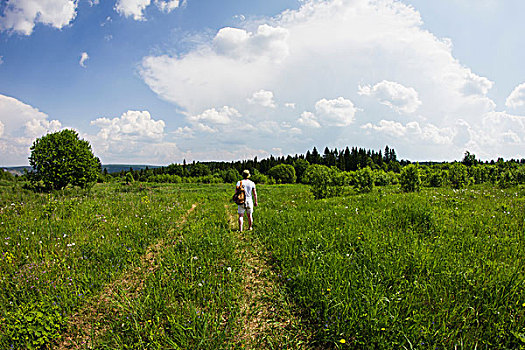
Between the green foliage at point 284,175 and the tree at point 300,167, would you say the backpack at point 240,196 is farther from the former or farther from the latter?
the tree at point 300,167

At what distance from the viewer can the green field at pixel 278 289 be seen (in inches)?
115

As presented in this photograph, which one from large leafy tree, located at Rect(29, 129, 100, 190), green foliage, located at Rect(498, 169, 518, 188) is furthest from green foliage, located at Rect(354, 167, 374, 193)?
large leafy tree, located at Rect(29, 129, 100, 190)

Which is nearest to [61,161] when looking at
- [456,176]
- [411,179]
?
[411,179]

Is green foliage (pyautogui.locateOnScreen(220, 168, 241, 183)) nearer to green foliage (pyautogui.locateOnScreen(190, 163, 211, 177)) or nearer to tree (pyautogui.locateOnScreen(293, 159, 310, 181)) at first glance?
green foliage (pyautogui.locateOnScreen(190, 163, 211, 177))

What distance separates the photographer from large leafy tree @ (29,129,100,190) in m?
15.3

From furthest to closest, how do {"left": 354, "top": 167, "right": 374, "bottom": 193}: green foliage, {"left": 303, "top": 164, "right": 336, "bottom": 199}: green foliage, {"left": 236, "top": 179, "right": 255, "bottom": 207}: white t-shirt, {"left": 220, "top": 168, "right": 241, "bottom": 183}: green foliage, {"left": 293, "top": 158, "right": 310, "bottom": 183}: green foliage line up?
{"left": 293, "top": 158, "right": 310, "bottom": 183}: green foliage < {"left": 220, "top": 168, "right": 241, "bottom": 183}: green foliage < {"left": 354, "top": 167, "right": 374, "bottom": 193}: green foliage < {"left": 303, "top": 164, "right": 336, "bottom": 199}: green foliage < {"left": 236, "top": 179, "right": 255, "bottom": 207}: white t-shirt

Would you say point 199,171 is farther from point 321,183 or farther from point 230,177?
point 321,183

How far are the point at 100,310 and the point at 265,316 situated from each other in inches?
116

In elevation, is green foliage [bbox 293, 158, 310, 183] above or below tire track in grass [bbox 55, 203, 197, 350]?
above

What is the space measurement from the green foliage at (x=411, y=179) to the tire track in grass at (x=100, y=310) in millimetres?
17272

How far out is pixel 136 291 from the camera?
433 cm

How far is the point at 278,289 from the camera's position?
4117mm

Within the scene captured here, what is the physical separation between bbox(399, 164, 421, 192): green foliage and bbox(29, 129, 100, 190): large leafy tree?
24.5 meters

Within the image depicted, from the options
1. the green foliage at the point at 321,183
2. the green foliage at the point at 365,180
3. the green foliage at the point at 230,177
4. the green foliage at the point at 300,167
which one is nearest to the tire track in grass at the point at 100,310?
the green foliage at the point at 321,183
